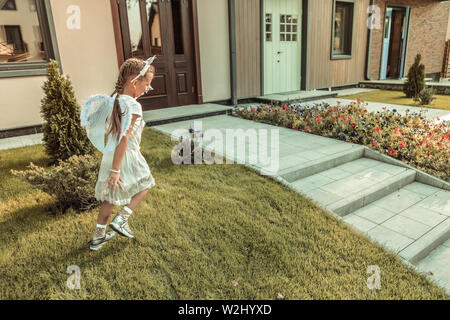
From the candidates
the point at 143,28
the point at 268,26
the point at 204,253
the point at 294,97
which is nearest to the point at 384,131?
the point at 294,97

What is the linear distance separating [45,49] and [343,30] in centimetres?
1063

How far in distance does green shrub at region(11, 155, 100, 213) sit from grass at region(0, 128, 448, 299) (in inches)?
6.1

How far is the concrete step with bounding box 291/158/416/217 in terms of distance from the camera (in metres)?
3.72

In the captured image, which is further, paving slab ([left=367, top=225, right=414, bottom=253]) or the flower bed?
the flower bed

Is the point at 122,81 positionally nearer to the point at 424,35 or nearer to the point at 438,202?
the point at 438,202

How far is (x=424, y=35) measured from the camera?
15.4m

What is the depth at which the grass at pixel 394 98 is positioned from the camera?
911cm

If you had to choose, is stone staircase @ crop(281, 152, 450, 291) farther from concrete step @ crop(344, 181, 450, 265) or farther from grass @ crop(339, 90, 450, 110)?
grass @ crop(339, 90, 450, 110)

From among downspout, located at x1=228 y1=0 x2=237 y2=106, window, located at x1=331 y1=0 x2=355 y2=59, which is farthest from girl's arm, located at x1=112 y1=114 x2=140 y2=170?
window, located at x1=331 y1=0 x2=355 y2=59

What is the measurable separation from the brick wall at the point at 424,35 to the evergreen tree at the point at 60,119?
12.8 meters
